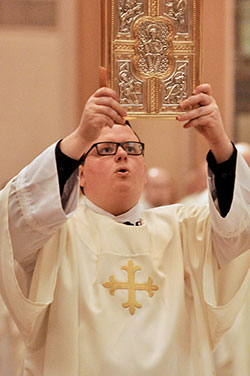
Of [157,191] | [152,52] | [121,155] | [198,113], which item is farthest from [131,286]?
[157,191]

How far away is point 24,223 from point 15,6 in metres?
5.83

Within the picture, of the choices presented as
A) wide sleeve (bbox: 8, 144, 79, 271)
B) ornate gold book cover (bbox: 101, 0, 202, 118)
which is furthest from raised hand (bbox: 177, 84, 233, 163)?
wide sleeve (bbox: 8, 144, 79, 271)

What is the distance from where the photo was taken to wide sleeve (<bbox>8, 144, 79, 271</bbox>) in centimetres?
337

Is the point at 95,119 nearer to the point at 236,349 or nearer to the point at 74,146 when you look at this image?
the point at 74,146

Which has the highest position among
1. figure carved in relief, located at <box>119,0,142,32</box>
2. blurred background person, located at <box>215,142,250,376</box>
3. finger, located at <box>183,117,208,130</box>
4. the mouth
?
figure carved in relief, located at <box>119,0,142,32</box>

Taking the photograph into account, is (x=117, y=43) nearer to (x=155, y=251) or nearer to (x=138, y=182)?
(x=138, y=182)

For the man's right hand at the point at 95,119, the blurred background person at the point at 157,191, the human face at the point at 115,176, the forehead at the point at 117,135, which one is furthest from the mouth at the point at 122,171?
the blurred background person at the point at 157,191

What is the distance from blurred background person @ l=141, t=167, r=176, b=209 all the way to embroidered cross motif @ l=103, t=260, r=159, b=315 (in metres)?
3.36

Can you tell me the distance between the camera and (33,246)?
3.48m

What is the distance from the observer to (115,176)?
3.72 meters

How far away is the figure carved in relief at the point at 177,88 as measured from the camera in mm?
3570

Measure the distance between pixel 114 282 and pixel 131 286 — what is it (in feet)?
0.22

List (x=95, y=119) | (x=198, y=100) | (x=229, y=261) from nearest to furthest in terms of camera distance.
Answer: (x=95, y=119) < (x=198, y=100) < (x=229, y=261)

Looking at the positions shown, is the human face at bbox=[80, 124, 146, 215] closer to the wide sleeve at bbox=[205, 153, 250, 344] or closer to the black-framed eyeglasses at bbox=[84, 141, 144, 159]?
the black-framed eyeglasses at bbox=[84, 141, 144, 159]
